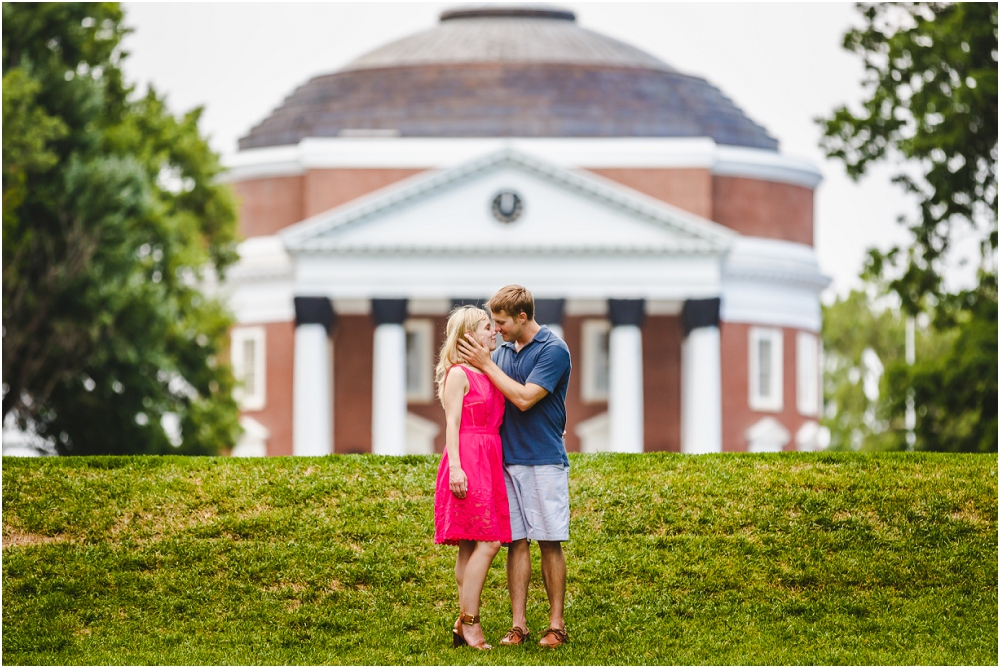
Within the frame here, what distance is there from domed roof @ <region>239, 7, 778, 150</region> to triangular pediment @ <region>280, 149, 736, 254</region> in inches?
375

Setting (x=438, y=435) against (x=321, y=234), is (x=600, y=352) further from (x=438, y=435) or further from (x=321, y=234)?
(x=321, y=234)

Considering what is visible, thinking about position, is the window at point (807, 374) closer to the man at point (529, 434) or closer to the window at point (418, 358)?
the window at point (418, 358)

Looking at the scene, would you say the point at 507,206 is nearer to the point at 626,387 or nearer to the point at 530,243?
the point at 530,243

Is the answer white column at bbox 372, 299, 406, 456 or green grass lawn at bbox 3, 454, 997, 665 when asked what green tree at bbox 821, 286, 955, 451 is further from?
green grass lawn at bbox 3, 454, 997, 665

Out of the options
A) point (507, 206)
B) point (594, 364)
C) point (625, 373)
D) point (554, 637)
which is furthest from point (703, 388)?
point (554, 637)

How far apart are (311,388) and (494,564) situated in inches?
1509

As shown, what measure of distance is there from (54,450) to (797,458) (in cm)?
2596

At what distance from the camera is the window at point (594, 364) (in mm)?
57281

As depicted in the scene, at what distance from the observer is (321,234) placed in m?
52.4

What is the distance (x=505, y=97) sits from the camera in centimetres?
6456

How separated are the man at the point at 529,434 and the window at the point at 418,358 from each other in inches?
1747

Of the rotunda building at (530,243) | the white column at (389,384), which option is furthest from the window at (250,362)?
the white column at (389,384)

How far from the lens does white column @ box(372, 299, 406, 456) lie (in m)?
52.2

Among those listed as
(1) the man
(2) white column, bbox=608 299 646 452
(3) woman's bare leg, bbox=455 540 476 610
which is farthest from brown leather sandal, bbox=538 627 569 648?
(2) white column, bbox=608 299 646 452
